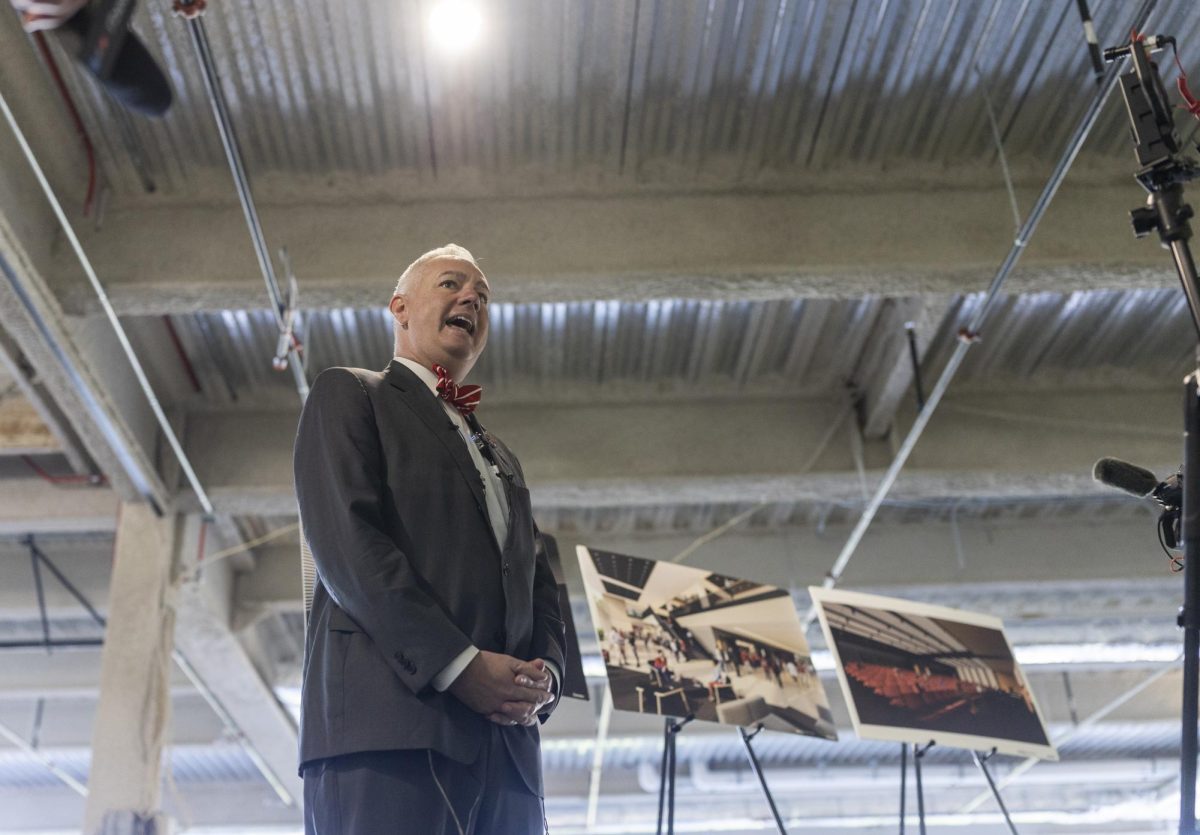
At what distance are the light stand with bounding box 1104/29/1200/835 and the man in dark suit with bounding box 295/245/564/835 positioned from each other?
90cm

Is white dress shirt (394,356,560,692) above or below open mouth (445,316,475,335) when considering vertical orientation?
below

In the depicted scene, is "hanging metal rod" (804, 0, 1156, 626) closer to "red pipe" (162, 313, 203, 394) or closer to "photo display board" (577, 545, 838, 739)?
"photo display board" (577, 545, 838, 739)

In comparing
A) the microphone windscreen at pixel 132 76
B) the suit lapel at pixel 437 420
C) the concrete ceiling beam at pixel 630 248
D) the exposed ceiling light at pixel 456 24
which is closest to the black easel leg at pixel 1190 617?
the suit lapel at pixel 437 420

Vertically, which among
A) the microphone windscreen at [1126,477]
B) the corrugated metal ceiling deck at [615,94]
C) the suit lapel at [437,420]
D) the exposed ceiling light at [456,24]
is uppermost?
the corrugated metal ceiling deck at [615,94]

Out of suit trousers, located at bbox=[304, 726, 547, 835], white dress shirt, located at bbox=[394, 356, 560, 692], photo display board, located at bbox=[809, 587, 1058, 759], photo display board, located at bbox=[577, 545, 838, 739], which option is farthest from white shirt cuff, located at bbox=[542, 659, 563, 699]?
photo display board, located at bbox=[809, 587, 1058, 759]

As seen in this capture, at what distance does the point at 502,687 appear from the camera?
1674 mm

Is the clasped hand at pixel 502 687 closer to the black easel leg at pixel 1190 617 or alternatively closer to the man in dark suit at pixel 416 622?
the man in dark suit at pixel 416 622

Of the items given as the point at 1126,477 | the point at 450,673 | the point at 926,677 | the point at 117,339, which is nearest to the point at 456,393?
the point at 450,673

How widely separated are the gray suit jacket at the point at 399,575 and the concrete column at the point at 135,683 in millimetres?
4466

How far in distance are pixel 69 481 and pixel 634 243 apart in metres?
3.67

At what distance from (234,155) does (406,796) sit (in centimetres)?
303

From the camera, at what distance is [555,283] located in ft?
15.4

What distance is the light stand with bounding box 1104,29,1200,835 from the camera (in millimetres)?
1606

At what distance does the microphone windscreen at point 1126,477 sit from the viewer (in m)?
1.90
